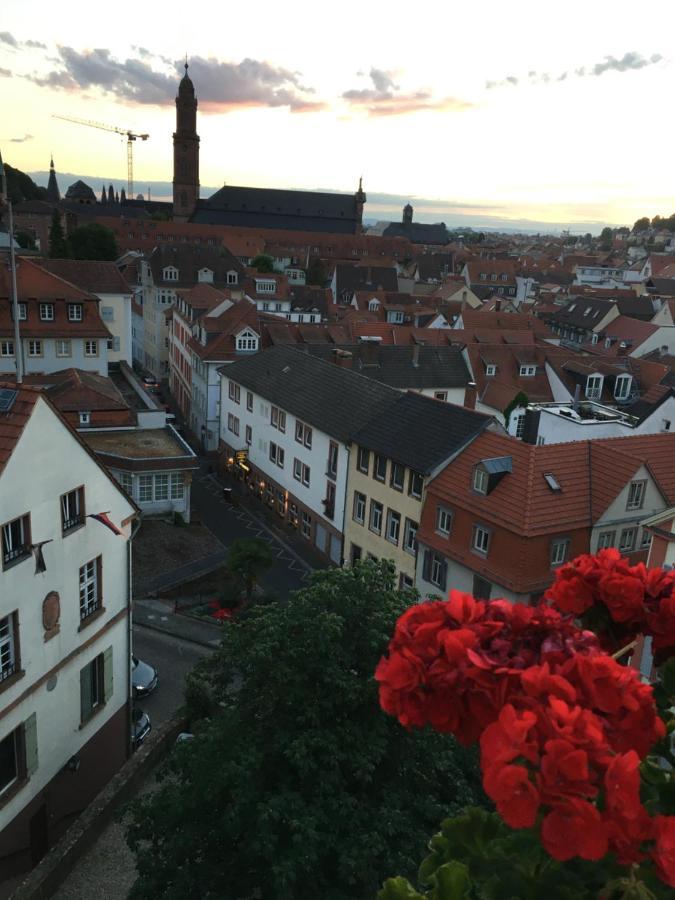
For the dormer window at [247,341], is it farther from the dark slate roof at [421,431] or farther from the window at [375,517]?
the window at [375,517]

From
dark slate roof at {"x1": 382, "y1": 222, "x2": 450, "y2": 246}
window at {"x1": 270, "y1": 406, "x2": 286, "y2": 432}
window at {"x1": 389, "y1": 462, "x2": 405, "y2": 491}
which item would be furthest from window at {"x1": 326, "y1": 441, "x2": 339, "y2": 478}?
dark slate roof at {"x1": 382, "y1": 222, "x2": 450, "y2": 246}

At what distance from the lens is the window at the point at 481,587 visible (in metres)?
30.6

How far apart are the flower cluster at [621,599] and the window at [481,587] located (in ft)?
84.2

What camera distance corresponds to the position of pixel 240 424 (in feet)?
176

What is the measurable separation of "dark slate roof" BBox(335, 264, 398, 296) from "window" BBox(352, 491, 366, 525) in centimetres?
7983

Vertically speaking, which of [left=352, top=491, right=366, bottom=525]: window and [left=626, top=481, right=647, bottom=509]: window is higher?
[left=626, top=481, right=647, bottom=509]: window

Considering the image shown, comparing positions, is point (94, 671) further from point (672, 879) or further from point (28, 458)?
point (672, 879)

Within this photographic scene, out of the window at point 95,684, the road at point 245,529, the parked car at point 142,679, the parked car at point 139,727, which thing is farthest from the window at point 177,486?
the window at point 95,684

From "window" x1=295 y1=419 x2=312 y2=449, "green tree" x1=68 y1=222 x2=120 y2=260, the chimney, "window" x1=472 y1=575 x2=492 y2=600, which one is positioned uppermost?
"green tree" x1=68 y1=222 x2=120 y2=260

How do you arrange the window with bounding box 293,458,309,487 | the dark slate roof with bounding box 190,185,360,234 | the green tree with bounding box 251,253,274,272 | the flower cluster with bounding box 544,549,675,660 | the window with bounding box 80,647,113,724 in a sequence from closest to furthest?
the flower cluster with bounding box 544,549,675,660 → the window with bounding box 80,647,113,724 → the window with bounding box 293,458,309,487 → the green tree with bounding box 251,253,274,272 → the dark slate roof with bounding box 190,185,360,234

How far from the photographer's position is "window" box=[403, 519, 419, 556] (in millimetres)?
35188

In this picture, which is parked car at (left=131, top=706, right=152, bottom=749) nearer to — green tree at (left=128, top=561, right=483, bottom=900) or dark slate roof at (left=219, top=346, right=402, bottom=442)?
green tree at (left=128, top=561, right=483, bottom=900)

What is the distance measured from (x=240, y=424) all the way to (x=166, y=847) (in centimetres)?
4149

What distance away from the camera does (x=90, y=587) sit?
19234 mm
